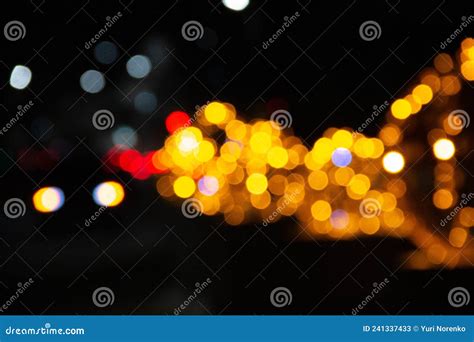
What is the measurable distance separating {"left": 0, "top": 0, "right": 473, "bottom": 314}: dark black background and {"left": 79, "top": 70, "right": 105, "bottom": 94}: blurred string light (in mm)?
31

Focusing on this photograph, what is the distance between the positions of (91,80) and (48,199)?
61 centimetres

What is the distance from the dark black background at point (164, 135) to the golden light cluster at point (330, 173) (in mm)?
141

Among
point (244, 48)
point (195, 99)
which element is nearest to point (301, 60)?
point (244, 48)

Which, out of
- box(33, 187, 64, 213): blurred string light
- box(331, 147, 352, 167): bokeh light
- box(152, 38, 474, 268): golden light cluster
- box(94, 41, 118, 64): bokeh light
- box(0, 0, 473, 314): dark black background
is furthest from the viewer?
box(331, 147, 352, 167): bokeh light

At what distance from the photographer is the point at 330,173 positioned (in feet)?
16.1

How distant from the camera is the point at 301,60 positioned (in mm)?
3506

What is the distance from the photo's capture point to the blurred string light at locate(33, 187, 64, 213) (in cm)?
305

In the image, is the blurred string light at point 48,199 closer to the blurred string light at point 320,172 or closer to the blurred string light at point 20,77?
the blurred string light at point 320,172

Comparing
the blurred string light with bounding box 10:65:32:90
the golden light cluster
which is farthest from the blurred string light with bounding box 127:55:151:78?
the blurred string light with bounding box 10:65:32:90

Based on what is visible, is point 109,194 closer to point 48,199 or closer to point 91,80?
point 48,199

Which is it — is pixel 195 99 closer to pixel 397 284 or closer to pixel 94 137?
pixel 94 137

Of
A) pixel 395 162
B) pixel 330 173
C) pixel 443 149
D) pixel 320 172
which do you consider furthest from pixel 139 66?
pixel 330 173

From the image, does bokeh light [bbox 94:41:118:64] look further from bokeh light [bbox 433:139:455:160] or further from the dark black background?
bokeh light [bbox 433:139:455:160]

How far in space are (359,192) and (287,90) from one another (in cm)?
123
